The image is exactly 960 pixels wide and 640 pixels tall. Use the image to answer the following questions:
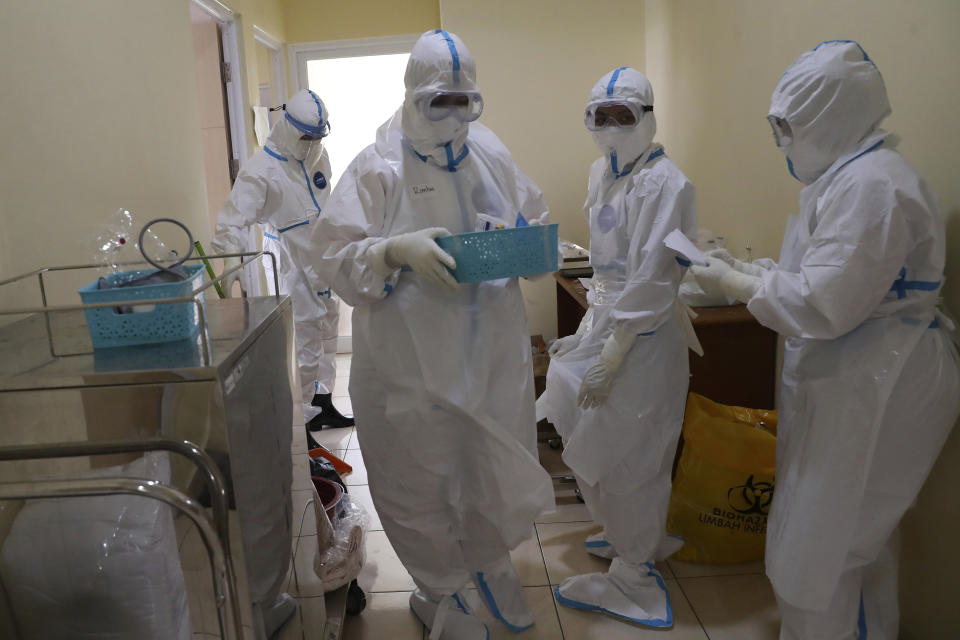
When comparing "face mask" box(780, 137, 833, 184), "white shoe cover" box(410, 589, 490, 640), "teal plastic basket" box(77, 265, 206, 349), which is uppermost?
"face mask" box(780, 137, 833, 184)

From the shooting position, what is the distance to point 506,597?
191cm

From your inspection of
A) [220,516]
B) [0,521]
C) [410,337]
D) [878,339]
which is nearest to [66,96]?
[410,337]

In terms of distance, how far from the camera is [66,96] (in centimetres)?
197

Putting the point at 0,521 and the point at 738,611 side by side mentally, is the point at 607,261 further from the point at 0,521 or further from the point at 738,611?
the point at 0,521

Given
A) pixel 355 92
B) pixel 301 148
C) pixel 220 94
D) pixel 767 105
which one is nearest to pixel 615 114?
pixel 767 105

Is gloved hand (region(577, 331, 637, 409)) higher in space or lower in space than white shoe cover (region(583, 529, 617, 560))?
higher

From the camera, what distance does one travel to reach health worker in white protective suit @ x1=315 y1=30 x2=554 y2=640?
1599 mm

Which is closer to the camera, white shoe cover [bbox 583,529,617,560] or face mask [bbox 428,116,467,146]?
face mask [bbox 428,116,467,146]

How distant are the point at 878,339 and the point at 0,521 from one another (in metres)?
1.61

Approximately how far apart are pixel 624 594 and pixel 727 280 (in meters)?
0.97

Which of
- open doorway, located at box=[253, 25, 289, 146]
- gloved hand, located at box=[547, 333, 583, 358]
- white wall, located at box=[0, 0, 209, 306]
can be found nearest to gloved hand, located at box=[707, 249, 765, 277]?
gloved hand, located at box=[547, 333, 583, 358]

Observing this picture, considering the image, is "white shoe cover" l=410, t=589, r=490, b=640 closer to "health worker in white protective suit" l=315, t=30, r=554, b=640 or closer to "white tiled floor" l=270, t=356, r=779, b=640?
"health worker in white protective suit" l=315, t=30, r=554, b=640

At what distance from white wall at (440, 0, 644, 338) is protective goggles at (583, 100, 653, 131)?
205 cm

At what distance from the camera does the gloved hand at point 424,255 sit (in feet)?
4.85
